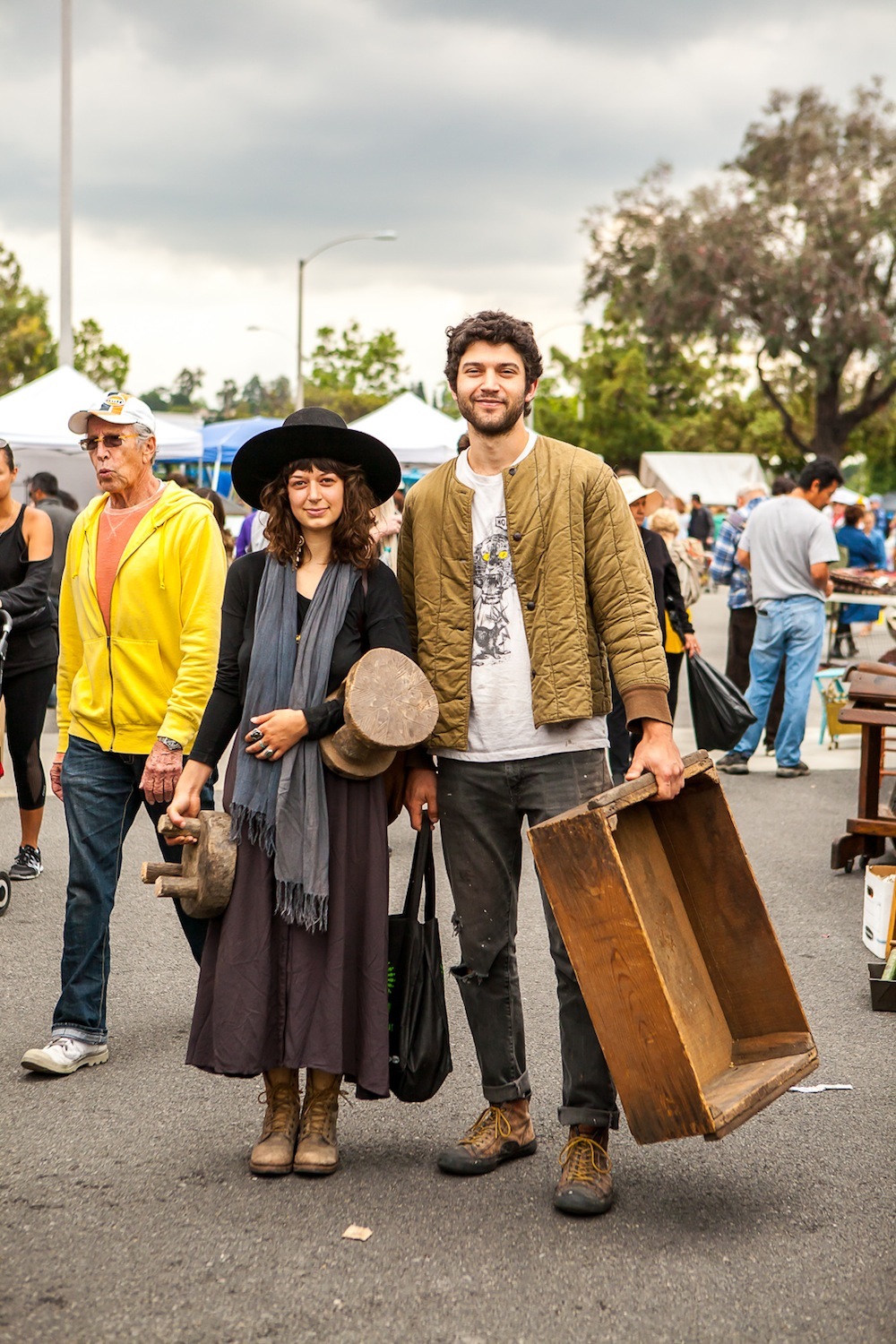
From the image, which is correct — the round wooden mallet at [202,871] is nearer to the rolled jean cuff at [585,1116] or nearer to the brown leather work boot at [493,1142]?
the brown leather work boot at [493,1142]

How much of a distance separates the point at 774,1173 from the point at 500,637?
156 centimetres

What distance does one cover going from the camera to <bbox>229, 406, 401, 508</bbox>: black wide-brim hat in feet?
12.5

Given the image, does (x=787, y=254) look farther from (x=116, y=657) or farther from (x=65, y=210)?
(x=116, y=657)

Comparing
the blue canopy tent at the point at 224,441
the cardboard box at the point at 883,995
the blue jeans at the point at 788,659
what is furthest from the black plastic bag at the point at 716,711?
the blue canopy tent at the point at 224,441

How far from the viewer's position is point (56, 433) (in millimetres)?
16172

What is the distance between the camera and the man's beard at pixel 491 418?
368 cm

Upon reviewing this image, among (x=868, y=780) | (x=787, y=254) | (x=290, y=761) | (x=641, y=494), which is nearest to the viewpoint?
(x=290, y=761)

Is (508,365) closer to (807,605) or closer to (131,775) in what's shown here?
(131,775)

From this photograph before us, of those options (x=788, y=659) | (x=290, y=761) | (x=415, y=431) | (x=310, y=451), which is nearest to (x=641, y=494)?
(x=788, y=659)

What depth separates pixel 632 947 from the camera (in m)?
3.36

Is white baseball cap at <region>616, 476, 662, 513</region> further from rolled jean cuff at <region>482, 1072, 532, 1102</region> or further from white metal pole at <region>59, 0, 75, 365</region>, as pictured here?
white metal pole at <region>59, 0, 75, 365</region>

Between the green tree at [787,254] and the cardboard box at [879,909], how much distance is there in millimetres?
36808

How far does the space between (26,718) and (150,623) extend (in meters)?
2.40

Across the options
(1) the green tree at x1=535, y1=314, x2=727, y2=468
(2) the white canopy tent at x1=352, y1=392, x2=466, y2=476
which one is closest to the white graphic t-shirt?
(2) the white canopy tent at x1=352, y1=392, x2=466, y2=476
